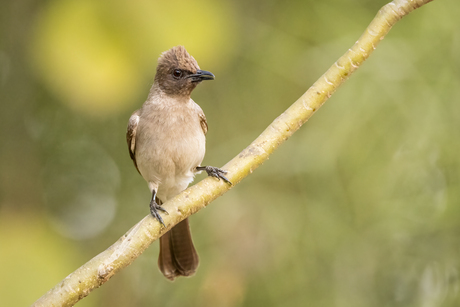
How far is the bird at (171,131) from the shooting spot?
3.46m

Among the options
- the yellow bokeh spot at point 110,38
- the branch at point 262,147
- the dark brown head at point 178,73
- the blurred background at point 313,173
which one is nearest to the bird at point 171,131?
the dark brown head at point 178,73

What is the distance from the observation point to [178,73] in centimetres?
347

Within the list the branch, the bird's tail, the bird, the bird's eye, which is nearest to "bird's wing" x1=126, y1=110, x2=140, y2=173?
the bird

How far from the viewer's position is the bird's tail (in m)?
3.70

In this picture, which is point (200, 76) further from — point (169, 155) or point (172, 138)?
point (169, 155)

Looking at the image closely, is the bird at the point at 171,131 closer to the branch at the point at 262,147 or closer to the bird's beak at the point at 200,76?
the bird's beak at the point at 200,76

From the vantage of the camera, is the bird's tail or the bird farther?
the bird's tail

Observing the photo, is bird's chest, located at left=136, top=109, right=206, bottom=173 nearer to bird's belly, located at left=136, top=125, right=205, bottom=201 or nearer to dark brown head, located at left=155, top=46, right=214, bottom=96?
bird's belly, located at left=136, top=125, right=205, bottom=201

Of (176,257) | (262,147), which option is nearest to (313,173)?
(176,257)

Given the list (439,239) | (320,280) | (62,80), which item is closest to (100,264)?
(62,80)

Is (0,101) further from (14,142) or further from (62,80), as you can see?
(62,80)

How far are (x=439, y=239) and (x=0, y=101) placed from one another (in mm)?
3699

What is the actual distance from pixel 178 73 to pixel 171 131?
36 cm

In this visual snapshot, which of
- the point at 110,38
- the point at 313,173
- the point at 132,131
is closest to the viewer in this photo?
the point at 110,38
